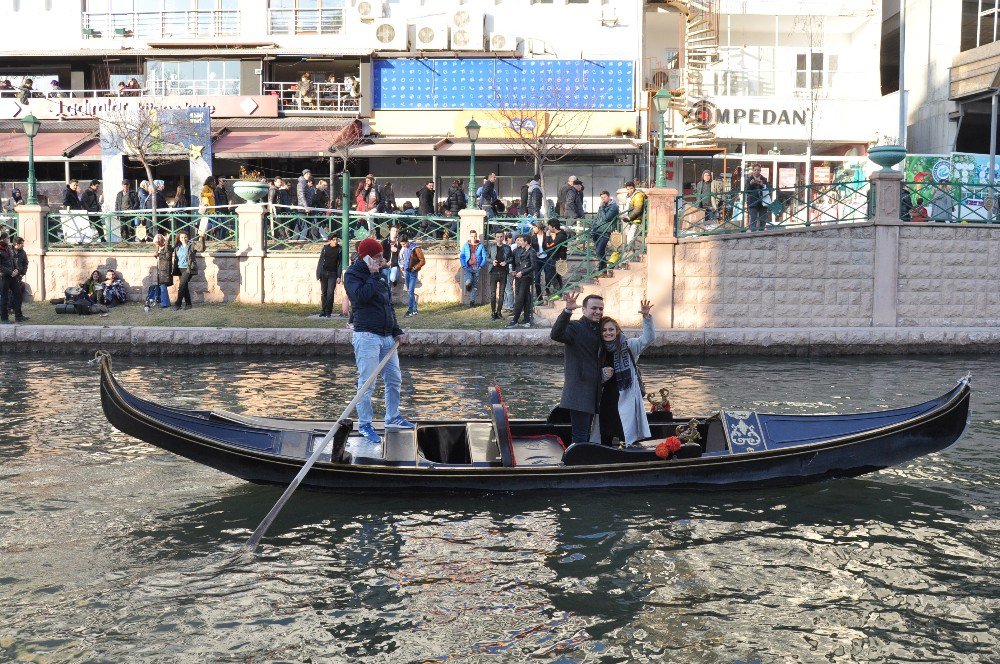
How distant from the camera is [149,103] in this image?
34188 millimetres

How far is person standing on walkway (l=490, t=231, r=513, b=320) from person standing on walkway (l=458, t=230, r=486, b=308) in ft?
2.36

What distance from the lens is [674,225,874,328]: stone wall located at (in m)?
20.7

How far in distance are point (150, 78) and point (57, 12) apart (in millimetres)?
3904

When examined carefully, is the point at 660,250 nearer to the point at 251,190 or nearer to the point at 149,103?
the point at 251,190

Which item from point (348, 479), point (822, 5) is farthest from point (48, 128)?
point (348, 479)

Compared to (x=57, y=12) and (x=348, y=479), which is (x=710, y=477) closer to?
(x=348, y=479)

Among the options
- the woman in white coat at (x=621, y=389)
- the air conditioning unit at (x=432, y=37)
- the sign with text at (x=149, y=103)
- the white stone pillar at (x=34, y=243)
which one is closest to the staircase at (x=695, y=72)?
the air conditioning unit at (x=432, y=37)

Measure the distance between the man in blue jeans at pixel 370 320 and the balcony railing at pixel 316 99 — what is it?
82.2ft

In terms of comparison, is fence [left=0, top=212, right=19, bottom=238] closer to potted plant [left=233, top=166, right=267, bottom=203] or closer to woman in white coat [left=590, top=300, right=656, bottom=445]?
potted plant [left=233, top=166, right=267, bottom=203]

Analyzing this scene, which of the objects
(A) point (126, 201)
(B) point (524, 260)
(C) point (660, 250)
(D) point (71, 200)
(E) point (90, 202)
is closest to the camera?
(B) point (524, 260)

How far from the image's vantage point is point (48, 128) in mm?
35312

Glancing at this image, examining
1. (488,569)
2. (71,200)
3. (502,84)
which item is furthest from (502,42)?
(488,569)

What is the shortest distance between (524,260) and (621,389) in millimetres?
10065

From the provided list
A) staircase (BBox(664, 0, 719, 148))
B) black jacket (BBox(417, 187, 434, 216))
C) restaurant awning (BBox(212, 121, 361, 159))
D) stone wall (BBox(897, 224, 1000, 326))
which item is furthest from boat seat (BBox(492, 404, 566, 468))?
staircase (BBox(664, 0, 719, 148))
